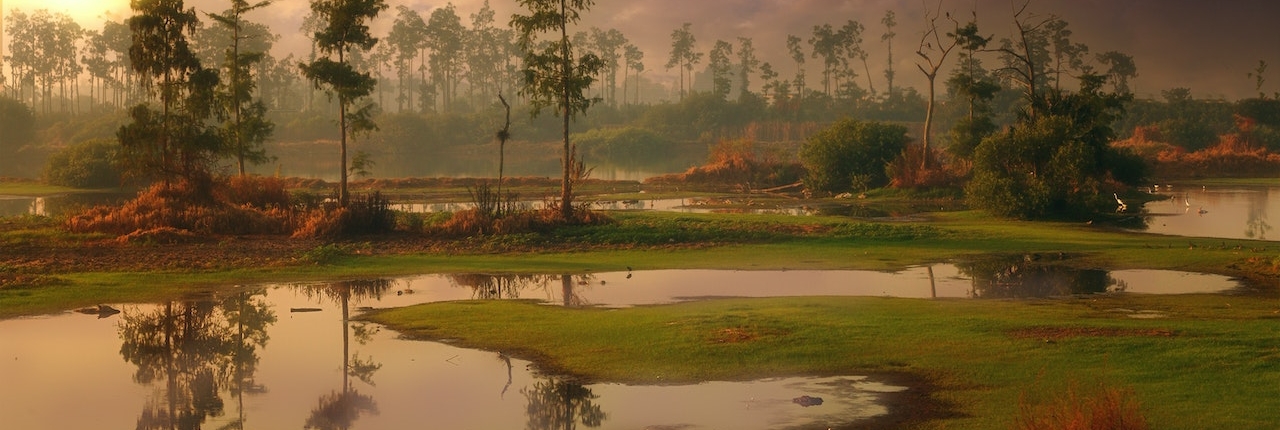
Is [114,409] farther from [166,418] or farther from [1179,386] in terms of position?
[1179,386]

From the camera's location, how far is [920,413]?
44.4 feet

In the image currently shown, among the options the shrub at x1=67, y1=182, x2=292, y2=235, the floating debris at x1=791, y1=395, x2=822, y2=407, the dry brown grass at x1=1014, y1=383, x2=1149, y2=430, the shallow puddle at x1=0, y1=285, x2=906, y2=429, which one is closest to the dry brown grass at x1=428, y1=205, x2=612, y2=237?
the shrub at x1=67, y1=182, x2=292, y2=235

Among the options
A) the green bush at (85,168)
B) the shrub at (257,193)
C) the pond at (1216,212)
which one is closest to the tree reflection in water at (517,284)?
the shrub at (257,193)

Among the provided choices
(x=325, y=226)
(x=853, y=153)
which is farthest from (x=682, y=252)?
(x=853, y=153)

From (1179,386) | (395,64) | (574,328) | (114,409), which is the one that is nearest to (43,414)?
(114,409)

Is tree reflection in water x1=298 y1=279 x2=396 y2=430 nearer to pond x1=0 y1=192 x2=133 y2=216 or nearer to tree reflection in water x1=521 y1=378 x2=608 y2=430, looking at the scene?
tree reflection in water x1=521 y1=378 x2=608 y2=430

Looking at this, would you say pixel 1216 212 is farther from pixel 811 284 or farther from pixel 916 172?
pixel 811 284

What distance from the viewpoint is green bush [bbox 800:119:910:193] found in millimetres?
64688

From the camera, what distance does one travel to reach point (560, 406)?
48.0 ft

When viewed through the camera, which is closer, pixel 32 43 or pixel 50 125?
pixel 50 125

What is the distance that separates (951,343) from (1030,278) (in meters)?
10.7

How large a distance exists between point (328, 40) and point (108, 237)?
10465 millimetres

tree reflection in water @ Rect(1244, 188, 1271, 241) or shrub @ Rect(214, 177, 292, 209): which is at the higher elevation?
shrub @ Rect(214, 177, 292, 209)

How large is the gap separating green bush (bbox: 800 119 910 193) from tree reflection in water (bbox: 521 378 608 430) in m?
50.1
